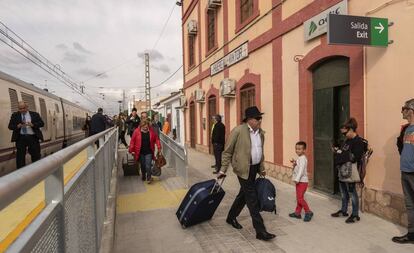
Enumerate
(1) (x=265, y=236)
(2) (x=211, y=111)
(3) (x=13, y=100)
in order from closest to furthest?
1. (1) (x=265, y=236)
2. (3) (x=13, y=100)
3. (2) (x=211, y=111)

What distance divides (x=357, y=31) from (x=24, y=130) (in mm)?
7504

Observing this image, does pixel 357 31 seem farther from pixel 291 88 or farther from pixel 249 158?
pixel 291 88

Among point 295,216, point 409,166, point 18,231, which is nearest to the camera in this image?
point 18,231

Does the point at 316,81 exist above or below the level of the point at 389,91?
above

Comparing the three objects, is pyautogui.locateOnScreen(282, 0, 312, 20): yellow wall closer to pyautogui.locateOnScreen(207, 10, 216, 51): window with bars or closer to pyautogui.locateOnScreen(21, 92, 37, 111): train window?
pyautogui.locateOnScreen(207, 10, 216, 51): window with bars

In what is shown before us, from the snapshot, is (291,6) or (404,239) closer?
(404,239)

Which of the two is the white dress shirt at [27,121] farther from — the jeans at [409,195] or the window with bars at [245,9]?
the jeans at [409,195]

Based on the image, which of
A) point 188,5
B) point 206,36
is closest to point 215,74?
point 206,36

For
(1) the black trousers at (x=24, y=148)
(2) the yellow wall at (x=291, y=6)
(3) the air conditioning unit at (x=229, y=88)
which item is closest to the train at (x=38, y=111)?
(1) the black trousers at (x=24, y=148)

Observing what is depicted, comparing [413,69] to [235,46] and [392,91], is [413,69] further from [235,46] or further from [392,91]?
[235,46]

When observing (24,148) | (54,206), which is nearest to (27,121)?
(24,148)

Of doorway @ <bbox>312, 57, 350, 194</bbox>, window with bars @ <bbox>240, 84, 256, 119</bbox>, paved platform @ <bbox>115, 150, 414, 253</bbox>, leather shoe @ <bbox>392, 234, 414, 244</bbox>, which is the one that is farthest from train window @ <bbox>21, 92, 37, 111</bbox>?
leather shoe @ <bbox>392, 234, 414, 244</bbox>

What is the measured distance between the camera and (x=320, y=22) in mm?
7152

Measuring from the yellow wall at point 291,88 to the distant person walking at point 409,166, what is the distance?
11.9ft
